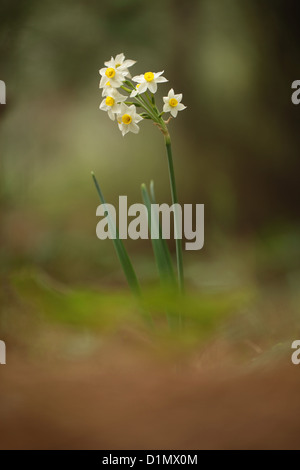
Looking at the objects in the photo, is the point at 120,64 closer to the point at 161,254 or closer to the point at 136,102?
the point at 136,102

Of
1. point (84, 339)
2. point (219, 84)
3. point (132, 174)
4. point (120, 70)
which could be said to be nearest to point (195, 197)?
point (132, 174)

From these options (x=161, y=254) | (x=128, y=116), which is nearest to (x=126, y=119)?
(x=128, y=116)

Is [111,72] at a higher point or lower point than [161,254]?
higher

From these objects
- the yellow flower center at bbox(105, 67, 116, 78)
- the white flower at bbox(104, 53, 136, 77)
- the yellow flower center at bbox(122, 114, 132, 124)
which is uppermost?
the white flower at bbox(104, 53, 136, 77)

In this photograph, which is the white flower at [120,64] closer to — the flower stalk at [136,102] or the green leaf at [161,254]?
the flower stalk at [136,102]

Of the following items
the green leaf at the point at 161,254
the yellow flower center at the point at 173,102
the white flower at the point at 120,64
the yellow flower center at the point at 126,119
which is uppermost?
the white flower at the point at 120,64

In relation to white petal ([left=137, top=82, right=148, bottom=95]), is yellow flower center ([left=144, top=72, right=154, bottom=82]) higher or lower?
higher

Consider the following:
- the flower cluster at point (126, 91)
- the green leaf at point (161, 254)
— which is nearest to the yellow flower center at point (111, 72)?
the flower cluster at point (126, 91)

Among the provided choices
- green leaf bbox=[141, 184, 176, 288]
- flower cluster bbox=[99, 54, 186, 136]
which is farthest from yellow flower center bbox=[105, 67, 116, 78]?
green leaf bbox=[141, 184, 176, 288]

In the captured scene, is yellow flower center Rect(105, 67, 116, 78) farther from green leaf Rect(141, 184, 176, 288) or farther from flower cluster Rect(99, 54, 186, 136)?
green leaf Rect(141, 184, 176, 288)

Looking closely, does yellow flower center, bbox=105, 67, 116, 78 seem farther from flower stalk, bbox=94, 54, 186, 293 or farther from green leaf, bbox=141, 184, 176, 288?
green leaf, bbox=141, 184, 176, 288

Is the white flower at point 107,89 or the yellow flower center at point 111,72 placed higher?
the yellow flower center at point 111,72
